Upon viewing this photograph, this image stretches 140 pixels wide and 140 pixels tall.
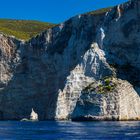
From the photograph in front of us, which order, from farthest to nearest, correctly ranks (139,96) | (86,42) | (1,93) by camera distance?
(1,93)
(86,42)
(139,96)

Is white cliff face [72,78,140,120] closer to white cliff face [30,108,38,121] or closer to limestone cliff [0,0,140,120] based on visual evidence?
limestone cliff [0,0,140,120]

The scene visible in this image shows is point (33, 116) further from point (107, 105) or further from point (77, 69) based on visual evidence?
point (107, 105)

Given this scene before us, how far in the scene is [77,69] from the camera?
156375 millimetres

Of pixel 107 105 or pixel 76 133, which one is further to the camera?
pixel 107 105

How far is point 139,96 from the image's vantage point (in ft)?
463

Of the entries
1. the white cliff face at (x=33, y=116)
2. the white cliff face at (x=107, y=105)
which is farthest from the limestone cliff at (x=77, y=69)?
the white cliff face at (x=33, y=116)

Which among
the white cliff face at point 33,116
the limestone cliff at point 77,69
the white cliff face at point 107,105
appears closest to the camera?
the white cliff face at point 107,105

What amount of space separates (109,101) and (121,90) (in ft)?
14.0

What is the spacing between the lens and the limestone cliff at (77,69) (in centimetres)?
13438

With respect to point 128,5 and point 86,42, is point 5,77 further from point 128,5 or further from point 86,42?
point 128,5

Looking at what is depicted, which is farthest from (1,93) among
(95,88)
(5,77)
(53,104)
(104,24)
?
(95,88)

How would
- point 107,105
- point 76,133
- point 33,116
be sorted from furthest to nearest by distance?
point 33,116, point 107,105, point 76,133

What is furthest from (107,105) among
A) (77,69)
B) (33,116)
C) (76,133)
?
(76,133)

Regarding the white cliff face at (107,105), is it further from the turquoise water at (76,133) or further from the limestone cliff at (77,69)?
the turquoise water at (76,133)
